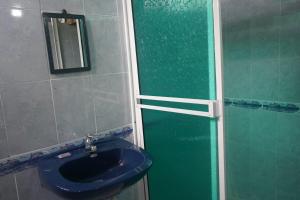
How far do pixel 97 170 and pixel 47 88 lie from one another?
55 cm

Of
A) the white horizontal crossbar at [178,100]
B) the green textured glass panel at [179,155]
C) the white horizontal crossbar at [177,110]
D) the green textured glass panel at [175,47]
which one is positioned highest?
the green textured glass panel at [175,47]

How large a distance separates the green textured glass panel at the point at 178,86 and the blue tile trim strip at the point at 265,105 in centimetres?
92

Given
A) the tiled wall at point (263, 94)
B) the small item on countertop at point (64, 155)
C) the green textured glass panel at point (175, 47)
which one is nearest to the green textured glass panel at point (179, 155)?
the green textured glass panel at point (175, 47)

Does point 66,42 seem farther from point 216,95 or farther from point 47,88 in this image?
point 216,95

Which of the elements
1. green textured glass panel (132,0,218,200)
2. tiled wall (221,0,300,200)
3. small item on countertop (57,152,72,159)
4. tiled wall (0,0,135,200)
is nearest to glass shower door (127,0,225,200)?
green textured glass panel (132,0,218,200)

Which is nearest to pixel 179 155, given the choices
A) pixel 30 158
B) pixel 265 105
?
pixel 30 158

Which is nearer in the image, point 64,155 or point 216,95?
point 216,95

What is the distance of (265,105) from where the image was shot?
1978 millimetres

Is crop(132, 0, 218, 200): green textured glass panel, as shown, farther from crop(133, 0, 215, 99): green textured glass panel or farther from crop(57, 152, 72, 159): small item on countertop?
crop(57, 152, 72, 159): small item on countertop

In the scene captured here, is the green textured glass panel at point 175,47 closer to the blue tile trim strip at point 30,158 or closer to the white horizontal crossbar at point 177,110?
the white horizontal crossbar at point 177,110

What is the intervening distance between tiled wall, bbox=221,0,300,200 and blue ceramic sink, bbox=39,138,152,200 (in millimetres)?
1136

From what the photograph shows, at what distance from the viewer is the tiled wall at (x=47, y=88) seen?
120 cm

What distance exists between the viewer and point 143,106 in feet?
5.24

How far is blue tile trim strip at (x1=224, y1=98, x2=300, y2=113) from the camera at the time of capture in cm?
184
